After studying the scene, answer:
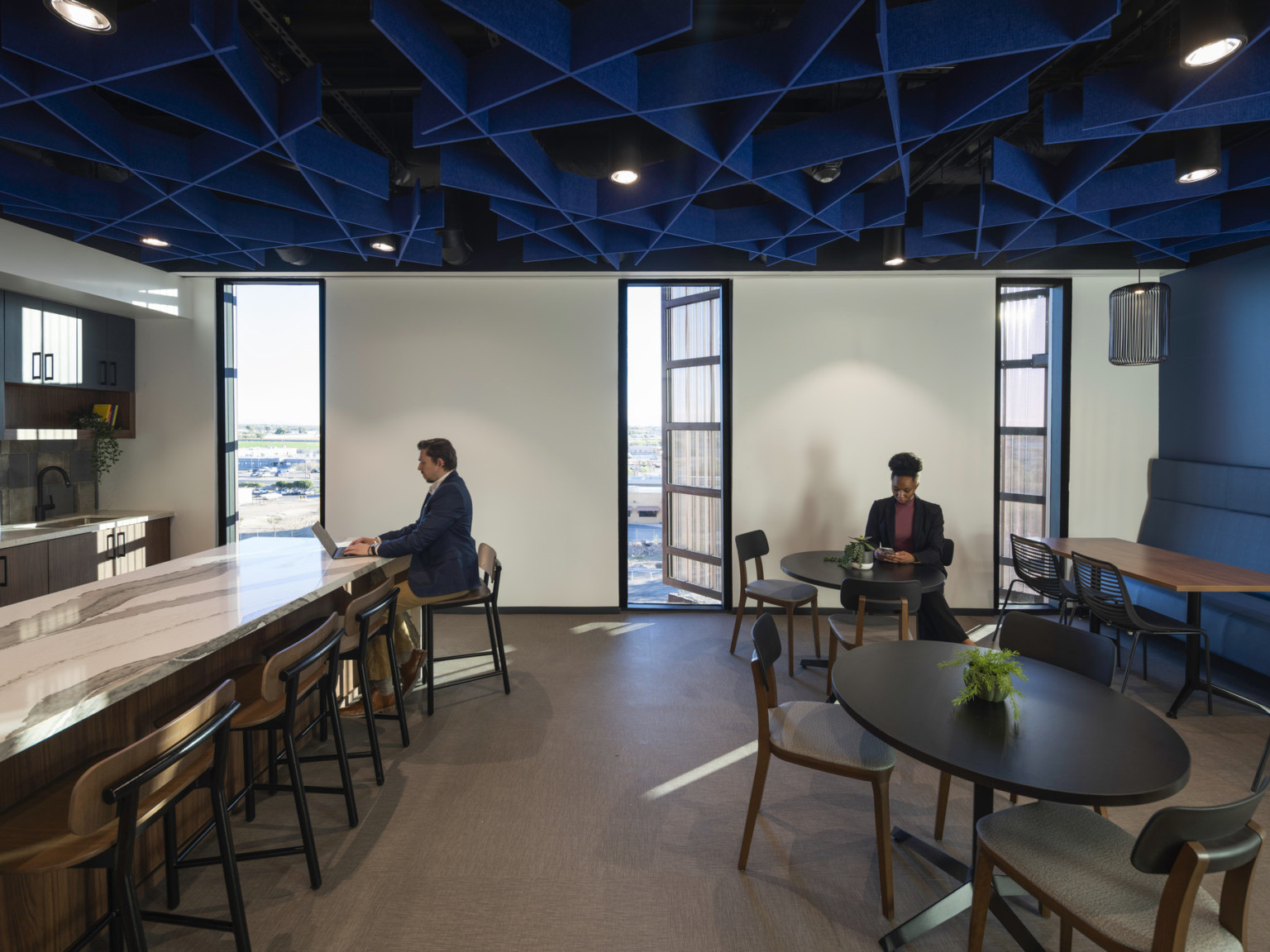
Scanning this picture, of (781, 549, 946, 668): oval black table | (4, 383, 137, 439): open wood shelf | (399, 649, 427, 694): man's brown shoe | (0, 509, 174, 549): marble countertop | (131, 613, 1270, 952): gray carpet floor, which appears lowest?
(131, 613, 1270, 952): gray carpet floor

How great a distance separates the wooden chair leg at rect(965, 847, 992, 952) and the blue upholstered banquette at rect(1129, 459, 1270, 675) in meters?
3.83

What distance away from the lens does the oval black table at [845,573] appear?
3908 mm

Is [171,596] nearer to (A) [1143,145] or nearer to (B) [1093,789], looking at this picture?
(B) [1093,789]

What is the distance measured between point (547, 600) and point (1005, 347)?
5.16 metres

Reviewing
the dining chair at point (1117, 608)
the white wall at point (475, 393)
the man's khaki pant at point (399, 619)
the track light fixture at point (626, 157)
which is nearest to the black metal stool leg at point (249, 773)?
the man's khaki pant at point (399, 619)

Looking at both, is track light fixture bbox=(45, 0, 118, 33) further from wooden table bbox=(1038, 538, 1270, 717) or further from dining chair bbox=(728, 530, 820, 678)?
wooden table bbox=(1038, 538, 1270, 717)

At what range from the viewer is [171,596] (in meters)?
2.59

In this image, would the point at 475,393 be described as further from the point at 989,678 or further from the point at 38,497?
the point at 989,678

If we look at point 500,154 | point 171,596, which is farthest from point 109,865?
point 500,154

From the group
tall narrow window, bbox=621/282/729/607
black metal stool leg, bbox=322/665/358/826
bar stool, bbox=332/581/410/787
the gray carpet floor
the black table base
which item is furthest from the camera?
tall narrow window, bbox=621/282/729/607

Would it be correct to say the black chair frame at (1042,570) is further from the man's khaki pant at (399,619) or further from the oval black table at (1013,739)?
the man's khaki pant at (399,619)

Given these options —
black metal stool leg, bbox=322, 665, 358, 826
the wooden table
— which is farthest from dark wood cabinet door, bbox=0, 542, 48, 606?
the wooden table

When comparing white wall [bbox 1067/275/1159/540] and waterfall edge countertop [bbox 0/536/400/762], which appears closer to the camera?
waterfall edge countertop [bbox 0/536/400/762]

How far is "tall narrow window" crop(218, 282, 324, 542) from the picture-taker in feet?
19.5
